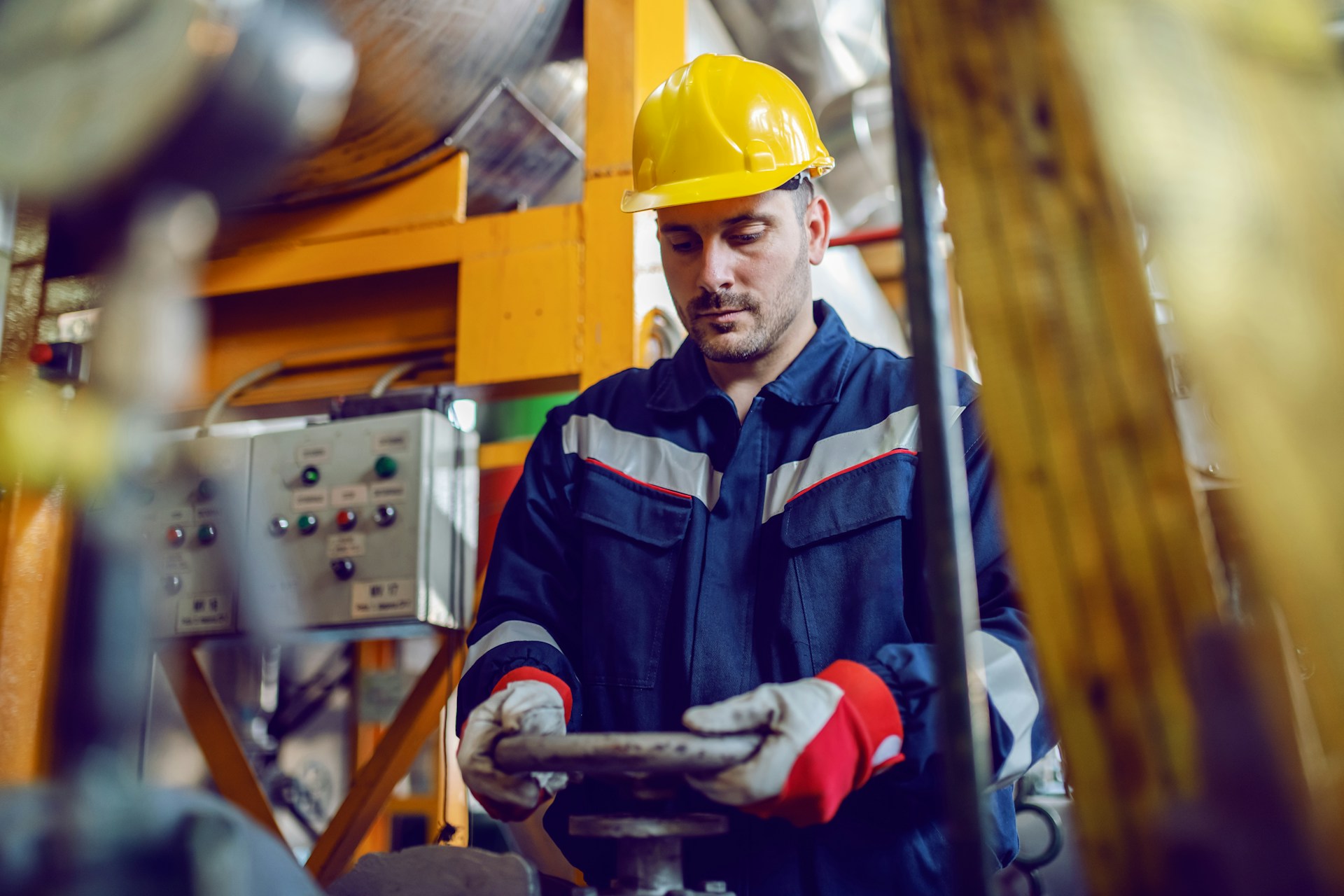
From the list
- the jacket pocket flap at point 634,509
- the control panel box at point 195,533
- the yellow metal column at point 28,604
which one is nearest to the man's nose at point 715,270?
the jacket pocket flap at point 634,509

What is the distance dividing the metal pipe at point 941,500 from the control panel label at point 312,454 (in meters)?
1.85

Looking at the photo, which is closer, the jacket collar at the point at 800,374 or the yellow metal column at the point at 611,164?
the jacket collar at the point at 800,374

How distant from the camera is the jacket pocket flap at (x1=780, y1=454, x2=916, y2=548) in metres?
1.51

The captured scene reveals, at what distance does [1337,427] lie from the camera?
54 centimetres

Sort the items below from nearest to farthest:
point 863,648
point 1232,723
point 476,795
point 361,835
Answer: point 1232,723, point 476,795, point 863,648, point 361,835

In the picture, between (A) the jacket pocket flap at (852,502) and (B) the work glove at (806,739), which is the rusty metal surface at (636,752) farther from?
(A) the jacket pocket flap at (852,502)

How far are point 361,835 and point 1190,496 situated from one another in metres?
2.07

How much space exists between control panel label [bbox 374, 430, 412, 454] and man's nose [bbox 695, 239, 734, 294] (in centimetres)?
85

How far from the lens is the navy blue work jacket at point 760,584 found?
137cm

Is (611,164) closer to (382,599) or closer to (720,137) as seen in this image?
(720,137)

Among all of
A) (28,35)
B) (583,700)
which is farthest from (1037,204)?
(583,700)

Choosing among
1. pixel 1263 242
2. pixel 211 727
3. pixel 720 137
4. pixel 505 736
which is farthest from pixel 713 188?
pixel 211 727

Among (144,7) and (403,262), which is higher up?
(403,262)

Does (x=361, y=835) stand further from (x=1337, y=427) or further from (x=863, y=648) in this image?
(x=1337, y=427)
